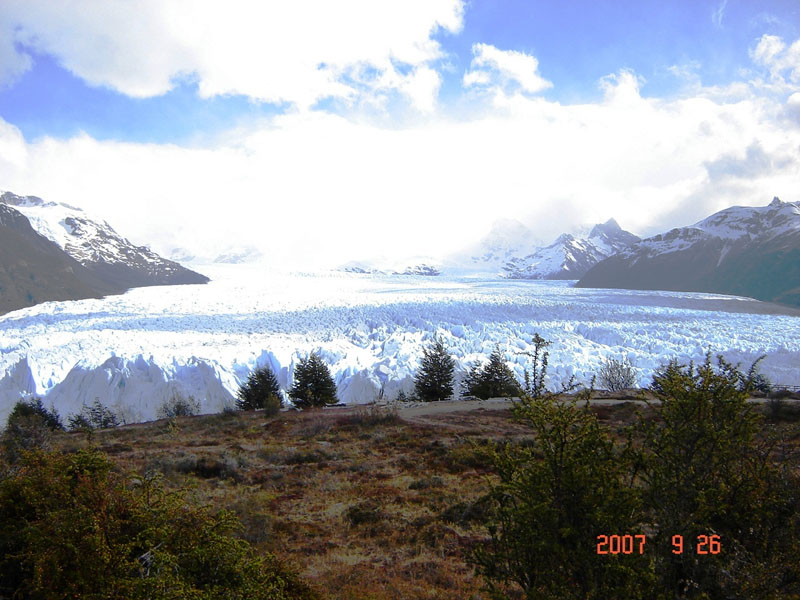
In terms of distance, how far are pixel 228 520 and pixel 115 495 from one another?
60.2 inches

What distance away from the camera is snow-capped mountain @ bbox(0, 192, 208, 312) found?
93.6 meters

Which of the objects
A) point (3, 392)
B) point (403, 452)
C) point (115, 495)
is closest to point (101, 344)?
point (3, 392)

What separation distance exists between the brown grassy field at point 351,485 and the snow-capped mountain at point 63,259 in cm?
9228

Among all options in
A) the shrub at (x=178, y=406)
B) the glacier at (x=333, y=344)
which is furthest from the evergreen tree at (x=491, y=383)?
the shrub at (x=178, y=406)

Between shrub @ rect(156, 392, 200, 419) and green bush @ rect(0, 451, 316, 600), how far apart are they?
99.7ft

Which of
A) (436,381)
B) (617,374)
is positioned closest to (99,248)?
(436,381)

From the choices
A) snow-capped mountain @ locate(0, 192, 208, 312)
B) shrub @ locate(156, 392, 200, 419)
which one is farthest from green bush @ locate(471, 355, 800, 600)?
snow-capped mountain @ locate(0, 192, 208, 312)

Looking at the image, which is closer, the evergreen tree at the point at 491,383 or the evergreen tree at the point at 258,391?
the evergreen tree at the point at 258,391

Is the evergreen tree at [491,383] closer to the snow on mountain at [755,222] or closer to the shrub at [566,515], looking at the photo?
the shrub at [566,515]

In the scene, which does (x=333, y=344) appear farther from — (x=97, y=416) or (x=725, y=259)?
(x=725, y=259)

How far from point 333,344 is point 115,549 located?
38.1 meters

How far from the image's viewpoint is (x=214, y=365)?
122 feet

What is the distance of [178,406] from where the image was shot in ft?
108

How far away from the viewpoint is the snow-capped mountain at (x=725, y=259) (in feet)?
415
